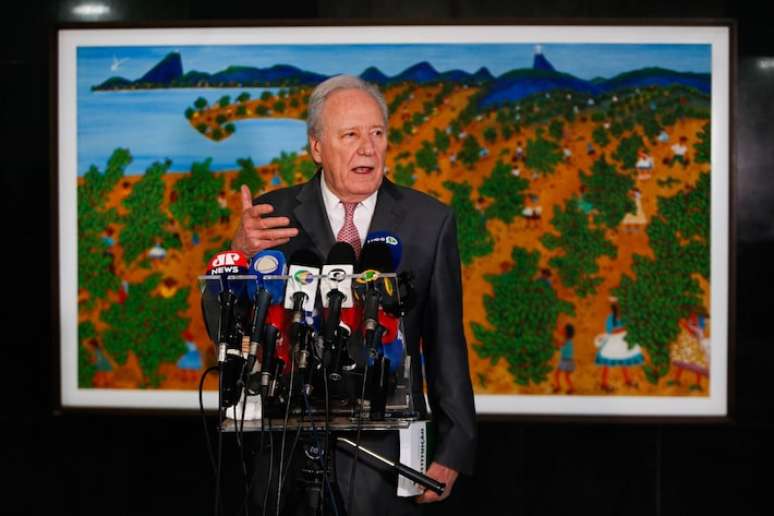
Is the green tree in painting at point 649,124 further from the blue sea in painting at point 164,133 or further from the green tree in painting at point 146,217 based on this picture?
the green tree in painting at point 146,217

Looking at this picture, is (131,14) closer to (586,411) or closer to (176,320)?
(176,320)

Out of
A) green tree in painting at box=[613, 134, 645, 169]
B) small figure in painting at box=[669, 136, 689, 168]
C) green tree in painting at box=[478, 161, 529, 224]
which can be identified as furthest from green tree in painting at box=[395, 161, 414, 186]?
small figure in painting at box=[669, 136, 689, 168]

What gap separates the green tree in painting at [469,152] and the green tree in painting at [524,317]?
0.39 metres

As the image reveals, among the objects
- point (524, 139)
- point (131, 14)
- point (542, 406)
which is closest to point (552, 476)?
point (542, 406)

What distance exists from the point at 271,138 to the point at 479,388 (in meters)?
1.32

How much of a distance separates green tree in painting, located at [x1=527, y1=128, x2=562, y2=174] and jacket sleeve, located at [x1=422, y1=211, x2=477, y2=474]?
4.06ft

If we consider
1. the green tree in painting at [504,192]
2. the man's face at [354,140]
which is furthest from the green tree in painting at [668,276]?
the man's face at [354,140]

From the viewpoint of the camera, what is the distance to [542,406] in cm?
349

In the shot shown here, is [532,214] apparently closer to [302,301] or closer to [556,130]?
[556,130]

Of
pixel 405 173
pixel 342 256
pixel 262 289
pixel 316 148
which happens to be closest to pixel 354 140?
pixel 316 148

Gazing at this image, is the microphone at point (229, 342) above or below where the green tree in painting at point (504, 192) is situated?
below

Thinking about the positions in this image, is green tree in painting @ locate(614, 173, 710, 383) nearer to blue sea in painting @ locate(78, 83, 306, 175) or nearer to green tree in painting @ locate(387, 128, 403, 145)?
green tree in painting @ locate(387, 128, 403, 145)

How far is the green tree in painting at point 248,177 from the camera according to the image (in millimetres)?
3533

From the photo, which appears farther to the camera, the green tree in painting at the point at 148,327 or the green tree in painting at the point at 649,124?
the green tree in painting at the point at 148,327
